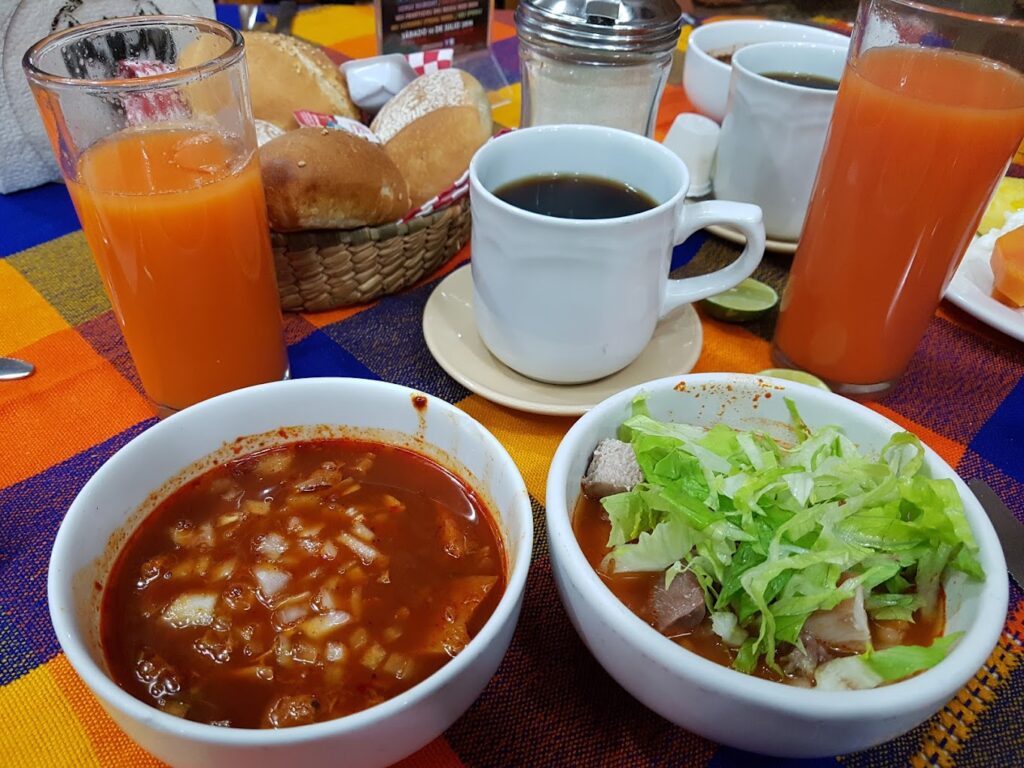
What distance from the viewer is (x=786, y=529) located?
887 mm

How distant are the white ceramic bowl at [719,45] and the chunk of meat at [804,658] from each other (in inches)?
56.4

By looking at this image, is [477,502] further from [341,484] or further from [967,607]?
[967,607]

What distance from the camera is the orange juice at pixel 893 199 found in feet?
3.60

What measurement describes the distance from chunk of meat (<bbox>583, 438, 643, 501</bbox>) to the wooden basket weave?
654 millimetres

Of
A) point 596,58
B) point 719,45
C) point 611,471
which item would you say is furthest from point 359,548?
point 719,45

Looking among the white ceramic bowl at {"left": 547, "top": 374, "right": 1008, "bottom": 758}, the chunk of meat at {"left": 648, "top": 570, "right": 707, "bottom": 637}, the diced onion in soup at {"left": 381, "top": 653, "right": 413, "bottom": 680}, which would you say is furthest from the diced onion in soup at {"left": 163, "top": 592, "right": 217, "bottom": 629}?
the chunk of meat at {"left": 648, "top": 570, "right": 707, "bottom": 637}

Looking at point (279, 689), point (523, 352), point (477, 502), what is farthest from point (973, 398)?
point (279, 689)

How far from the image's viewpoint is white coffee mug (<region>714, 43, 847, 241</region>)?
5.07ft

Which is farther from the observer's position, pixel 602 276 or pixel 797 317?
pixel 797 317

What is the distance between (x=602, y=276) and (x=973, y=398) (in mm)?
736

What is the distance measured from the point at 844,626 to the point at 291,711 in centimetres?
59

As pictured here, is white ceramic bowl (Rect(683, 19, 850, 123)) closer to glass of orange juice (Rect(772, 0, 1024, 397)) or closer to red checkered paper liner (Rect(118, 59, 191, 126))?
glass of orange juice (Rect(772, 0, 1024, 397))

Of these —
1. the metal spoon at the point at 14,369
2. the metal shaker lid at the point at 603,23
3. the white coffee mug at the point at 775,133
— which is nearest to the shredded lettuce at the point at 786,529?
the white coffee mug at the point at 775,133

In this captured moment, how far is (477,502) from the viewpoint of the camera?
989 mm
